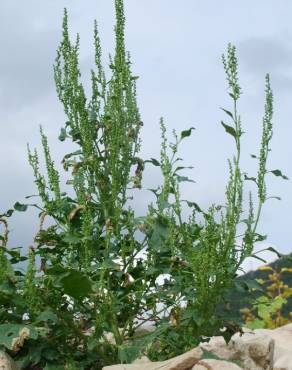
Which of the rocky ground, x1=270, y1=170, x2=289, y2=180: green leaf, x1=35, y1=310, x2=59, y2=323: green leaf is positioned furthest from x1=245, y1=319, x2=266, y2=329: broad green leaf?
x1=35, y1=310, x2=59, y2=323: green leaf

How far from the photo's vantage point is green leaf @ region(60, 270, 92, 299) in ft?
18.0

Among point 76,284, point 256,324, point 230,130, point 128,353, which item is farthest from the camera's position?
point 256,324

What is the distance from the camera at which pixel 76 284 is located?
557cm

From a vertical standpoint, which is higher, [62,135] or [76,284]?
[62,135]

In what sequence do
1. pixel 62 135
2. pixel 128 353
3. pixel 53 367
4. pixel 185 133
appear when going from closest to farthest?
pixel 128 353
pixel 53 367
pixel 185 133
pixel 62 135

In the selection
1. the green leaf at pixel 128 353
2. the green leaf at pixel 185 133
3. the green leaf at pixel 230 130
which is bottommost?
the green leaf at pixel 128 353

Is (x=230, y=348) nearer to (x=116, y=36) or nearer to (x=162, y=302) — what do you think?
(x=162, y=302)

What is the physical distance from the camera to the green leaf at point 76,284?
18.0 feet

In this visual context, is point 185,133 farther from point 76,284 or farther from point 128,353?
point 128,353

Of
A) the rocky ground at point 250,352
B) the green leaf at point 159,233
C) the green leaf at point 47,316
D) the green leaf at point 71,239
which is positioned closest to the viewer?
the green leaf at point 47,316

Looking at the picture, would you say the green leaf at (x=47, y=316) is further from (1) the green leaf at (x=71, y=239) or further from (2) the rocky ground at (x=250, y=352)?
(1) the green leaf at (x=71, y=239)

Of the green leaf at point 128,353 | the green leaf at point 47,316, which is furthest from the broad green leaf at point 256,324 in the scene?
the green leaf at point 47,316

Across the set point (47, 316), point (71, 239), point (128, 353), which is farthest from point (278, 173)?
point (47, 316)

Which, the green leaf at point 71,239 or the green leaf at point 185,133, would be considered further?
the green leaf at point 185,133
